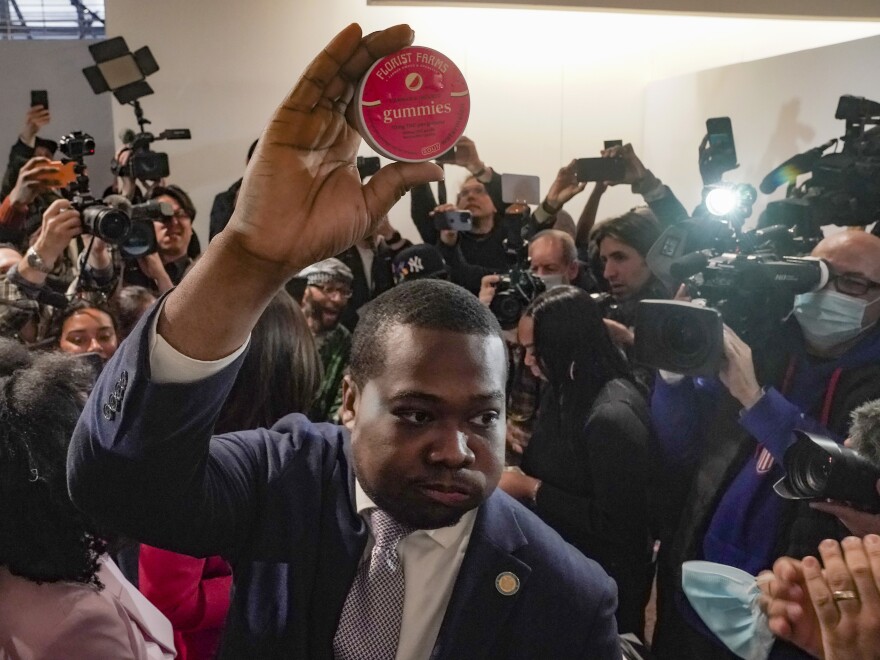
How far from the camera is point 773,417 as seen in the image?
5.77 ft

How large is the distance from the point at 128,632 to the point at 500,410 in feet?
1.93

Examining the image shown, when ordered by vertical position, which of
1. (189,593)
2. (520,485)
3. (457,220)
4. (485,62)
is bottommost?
(520,485)

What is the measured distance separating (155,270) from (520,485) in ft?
5.50

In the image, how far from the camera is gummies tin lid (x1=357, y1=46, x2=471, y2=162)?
90cm

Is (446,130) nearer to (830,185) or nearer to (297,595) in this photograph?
(297,595)

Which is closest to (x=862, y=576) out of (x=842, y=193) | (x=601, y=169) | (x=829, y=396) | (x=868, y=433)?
(x=868, y=433)

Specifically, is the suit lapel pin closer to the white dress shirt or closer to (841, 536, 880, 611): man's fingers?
the white dress shirt

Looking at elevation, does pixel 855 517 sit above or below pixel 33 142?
below

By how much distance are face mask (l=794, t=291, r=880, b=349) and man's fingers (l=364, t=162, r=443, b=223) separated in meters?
1.29

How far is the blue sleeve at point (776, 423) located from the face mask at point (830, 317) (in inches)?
8.8

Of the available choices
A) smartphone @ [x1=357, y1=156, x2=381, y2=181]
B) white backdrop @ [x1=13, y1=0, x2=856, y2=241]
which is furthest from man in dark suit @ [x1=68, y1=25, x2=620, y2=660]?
white backdrop @ [x1=13, y1=0, x2=856, y2=241]

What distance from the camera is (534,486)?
2203mm

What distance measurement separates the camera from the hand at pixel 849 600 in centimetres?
99

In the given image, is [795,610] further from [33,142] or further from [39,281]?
[33,142]
